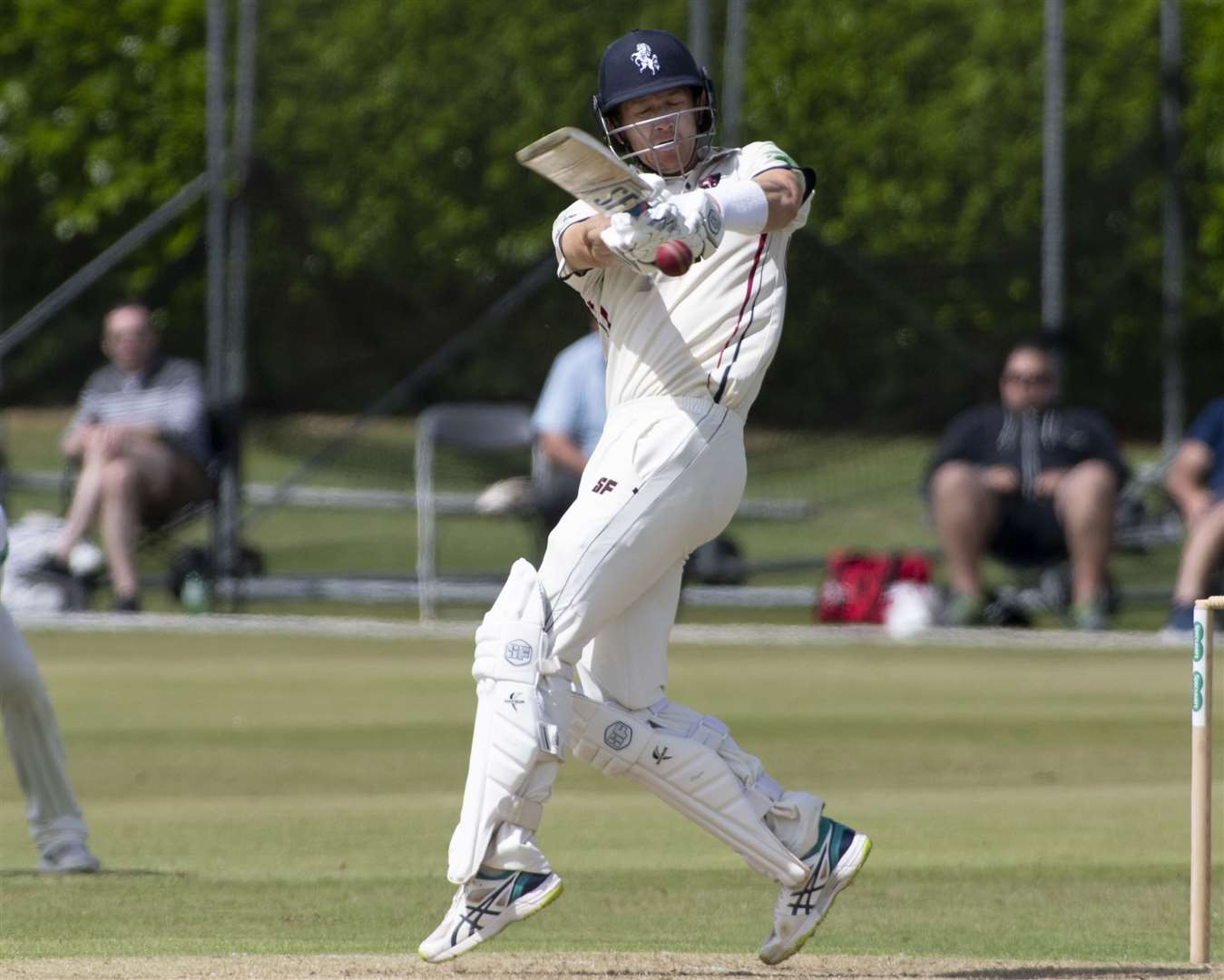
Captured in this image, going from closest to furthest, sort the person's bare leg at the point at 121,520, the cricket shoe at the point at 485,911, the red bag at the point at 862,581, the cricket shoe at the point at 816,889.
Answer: the cricket shoe at the point at 485,911 < the cricket shoe at the point at 816,889 < the person's bare leg at the point at 121,520 < the red bag at the point at 862,581

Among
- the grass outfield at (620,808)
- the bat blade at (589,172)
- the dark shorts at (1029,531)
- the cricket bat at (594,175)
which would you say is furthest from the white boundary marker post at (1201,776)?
the dark shorts at (1029,531)

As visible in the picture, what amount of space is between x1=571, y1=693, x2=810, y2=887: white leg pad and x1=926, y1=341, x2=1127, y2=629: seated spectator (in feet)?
27.5

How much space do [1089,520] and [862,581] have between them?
1406mm

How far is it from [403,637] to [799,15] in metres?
5.99

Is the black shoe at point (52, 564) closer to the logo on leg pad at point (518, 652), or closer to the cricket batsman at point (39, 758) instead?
the cricket batsman at point (39, 758)

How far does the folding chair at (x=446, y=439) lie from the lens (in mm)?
14820

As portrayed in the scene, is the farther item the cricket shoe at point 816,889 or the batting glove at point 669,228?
the cricket shoe at point 816,889

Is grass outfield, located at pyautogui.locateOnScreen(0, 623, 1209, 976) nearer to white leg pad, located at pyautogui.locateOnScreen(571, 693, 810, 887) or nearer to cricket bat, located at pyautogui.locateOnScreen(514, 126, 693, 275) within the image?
white leg pad, located at pyautogui.locateOnScreen(571, 693, 810, 887)

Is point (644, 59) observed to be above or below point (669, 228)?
above

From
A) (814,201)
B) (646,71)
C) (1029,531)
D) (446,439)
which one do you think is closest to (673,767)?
(646,71)

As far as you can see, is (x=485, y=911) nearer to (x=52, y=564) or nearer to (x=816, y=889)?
(x=816, y=889)

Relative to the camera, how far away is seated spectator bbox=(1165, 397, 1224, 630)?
42.5 feet

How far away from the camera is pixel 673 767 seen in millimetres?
5012

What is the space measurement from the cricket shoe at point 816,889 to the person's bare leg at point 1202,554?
8.06 metres
